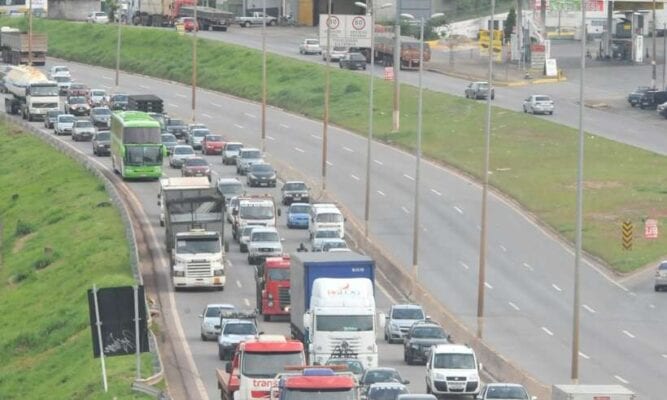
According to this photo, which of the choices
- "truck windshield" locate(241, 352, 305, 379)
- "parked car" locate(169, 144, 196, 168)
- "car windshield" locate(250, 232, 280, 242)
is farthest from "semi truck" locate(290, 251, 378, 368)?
"parked car" locate(169, 144, 196, 168)

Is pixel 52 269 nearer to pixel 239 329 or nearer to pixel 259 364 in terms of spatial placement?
pixel 239 329

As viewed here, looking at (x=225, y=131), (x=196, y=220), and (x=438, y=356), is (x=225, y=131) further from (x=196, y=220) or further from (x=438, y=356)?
(x=438, y=356)

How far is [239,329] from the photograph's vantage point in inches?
2625

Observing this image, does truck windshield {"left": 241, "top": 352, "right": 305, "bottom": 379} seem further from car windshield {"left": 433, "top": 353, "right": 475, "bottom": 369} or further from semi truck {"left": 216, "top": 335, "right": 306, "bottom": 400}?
car windshield {"left": 433, "top": 353, "right": 475, "bottom": 369}

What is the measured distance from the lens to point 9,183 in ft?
440

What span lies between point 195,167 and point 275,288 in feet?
122

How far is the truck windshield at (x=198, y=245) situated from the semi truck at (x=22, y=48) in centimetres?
9444

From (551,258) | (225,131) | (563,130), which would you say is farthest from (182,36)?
(551,258)

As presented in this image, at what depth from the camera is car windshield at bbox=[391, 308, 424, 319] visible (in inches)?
2859

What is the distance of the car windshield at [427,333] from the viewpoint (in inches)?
2672

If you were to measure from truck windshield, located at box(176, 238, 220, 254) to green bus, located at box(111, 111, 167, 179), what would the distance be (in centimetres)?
2748

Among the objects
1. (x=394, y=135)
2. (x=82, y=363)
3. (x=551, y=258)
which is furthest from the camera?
(x=394, y=135)

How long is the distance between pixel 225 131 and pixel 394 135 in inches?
508

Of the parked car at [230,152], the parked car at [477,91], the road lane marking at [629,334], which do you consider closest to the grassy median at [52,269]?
the parked car at [230,152]
